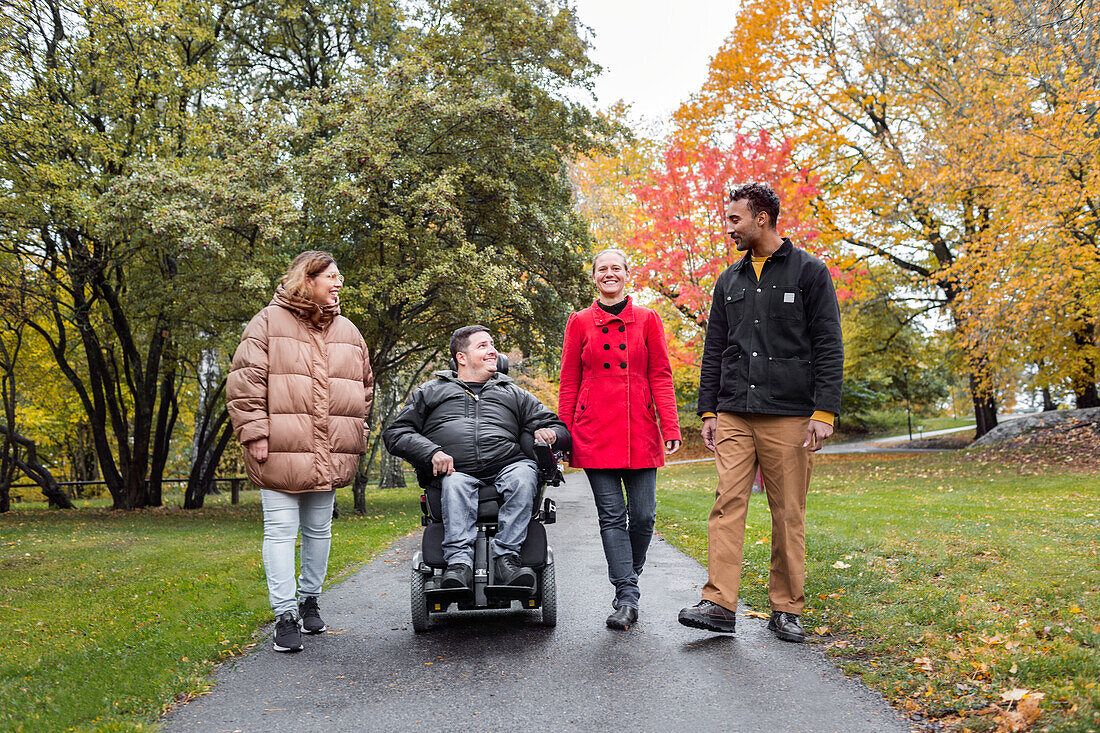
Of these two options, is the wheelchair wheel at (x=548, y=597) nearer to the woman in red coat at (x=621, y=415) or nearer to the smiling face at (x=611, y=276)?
the woman in red coat at (x=621, y=415)

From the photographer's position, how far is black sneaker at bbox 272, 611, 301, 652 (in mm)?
4117

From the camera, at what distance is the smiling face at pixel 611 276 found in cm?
461

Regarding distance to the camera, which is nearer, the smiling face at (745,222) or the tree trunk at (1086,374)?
the smiling face at (745,222)

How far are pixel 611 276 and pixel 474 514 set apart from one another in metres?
1.58

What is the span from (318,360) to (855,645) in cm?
321

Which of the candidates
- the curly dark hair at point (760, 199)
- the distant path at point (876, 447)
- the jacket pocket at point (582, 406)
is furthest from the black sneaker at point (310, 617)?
the distant path at point (876, 447)

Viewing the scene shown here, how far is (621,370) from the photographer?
15.1 ft

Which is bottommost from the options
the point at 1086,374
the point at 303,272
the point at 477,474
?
the point at 477,474

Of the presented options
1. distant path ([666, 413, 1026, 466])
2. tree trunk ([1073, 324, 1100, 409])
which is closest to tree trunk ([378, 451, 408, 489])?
distant path ([666, 413, 1026, 466])

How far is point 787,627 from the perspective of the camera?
411 cm

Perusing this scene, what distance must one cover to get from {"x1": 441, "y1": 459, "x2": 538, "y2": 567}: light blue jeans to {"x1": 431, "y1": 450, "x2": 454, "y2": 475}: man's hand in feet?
0.13

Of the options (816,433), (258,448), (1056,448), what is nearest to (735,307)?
(816,433)

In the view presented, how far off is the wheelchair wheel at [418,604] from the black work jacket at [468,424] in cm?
63

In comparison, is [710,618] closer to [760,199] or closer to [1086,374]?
[760,199]
